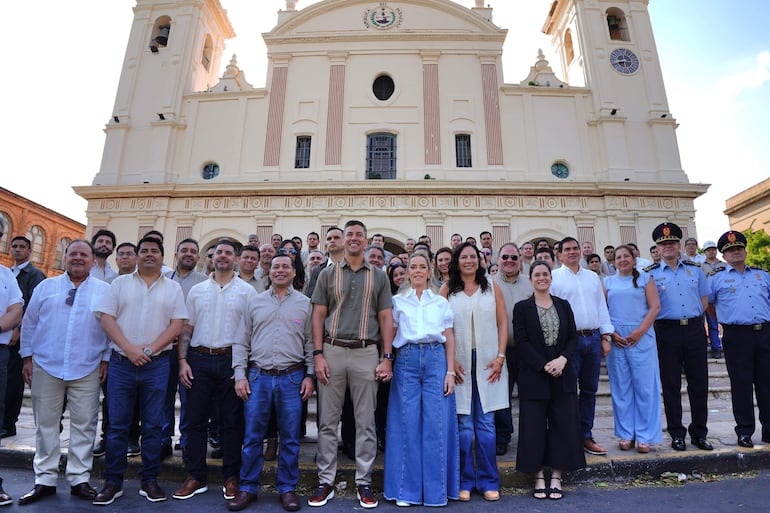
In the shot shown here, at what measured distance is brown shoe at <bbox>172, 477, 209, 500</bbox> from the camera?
3311 mm

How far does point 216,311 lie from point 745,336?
16.8 ft

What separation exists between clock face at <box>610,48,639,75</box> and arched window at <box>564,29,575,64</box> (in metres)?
2.12

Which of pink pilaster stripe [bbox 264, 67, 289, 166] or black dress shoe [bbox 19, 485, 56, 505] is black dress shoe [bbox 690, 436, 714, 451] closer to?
black dress shoe [bbox 19, 485, 56, 505]

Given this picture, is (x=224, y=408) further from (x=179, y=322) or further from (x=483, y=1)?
(x=483, y=1)

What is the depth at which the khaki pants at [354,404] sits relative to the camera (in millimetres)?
3283

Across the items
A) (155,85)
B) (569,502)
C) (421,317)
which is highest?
(155,85)

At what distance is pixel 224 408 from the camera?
11.4 feet

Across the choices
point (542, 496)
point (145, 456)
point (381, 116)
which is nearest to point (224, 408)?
point (145, 456)

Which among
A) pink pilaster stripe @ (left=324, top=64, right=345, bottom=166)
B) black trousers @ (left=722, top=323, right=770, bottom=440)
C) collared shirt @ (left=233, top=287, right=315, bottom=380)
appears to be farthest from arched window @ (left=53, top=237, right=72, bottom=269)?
black trousers @ (left=722, top=323, right=770, bottom=440)

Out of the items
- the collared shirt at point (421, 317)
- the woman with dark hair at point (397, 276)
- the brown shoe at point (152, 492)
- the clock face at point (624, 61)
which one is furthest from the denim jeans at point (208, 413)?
the clock face at point (624, 61)

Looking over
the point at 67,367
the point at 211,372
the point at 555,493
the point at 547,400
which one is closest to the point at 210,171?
the point at 67,367

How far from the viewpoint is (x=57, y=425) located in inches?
134

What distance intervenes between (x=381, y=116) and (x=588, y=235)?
868 cm

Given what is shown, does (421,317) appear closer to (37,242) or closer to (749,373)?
(749,373)
